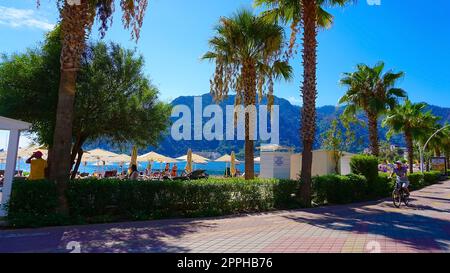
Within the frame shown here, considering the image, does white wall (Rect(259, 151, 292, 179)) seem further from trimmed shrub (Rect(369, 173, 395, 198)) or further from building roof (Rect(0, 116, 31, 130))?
building roof (Rect(0, 116, 31, 130))

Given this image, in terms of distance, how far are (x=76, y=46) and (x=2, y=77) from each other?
16.8 feet

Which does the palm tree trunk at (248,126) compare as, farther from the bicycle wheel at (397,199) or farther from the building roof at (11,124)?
the building roof at (11,124)

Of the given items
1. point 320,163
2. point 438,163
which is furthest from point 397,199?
point 438,163

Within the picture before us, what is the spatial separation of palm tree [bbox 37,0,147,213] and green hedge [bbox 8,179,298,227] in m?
0.42

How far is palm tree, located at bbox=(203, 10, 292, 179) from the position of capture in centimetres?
1579

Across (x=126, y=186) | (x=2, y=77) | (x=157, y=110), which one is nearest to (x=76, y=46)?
(x=126, y=186)

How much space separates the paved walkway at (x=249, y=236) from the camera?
6.87 meters

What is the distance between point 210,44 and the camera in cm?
1662

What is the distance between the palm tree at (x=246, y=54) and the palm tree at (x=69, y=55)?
5.80 metres

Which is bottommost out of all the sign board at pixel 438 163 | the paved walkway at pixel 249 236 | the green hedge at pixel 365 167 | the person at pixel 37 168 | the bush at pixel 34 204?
the paved walkway at pixel 249 236

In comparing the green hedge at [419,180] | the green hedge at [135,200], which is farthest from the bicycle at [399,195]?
the green hedge at [419,180]

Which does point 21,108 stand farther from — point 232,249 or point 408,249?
point 408,249

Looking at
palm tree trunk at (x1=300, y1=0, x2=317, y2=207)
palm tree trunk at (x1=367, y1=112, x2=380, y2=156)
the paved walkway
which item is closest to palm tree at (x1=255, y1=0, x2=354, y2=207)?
palm tree trunk at (x1=300, y1=0, x2=317, y2=207)
